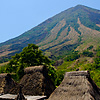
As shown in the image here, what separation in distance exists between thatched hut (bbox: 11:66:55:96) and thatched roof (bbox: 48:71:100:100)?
11.1ft

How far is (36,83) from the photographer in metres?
12.2

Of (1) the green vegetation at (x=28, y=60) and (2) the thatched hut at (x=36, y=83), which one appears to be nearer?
(2) the thatched hut at (x=36, y=83)

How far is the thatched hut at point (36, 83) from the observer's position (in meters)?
11.7

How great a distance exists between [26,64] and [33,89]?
599cm

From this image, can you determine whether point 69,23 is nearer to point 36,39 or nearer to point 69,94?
point 36,39

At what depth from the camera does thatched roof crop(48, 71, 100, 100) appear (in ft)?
24.5

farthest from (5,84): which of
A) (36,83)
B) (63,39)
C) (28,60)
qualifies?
(63,39)

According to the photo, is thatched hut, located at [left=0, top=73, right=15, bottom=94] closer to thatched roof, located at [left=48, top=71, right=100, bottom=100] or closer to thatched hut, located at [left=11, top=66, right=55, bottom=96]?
thatched hut, located at [left=11, top=66, right=55, bottom=96]

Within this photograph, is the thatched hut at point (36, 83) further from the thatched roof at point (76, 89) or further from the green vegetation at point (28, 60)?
the green vegetation at point (28, 60)

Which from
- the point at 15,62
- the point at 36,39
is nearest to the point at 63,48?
the point at 36,39

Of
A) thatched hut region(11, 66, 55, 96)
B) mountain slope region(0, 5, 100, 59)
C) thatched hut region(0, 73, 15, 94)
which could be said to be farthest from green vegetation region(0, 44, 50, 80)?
mountain slope region(0, 5, 100, 59)

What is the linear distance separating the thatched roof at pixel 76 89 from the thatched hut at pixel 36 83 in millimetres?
3383

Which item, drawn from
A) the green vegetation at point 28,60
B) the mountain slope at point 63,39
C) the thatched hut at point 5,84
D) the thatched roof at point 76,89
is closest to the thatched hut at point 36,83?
the thatched hut at point 5,84

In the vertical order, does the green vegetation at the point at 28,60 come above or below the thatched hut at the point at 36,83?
above
